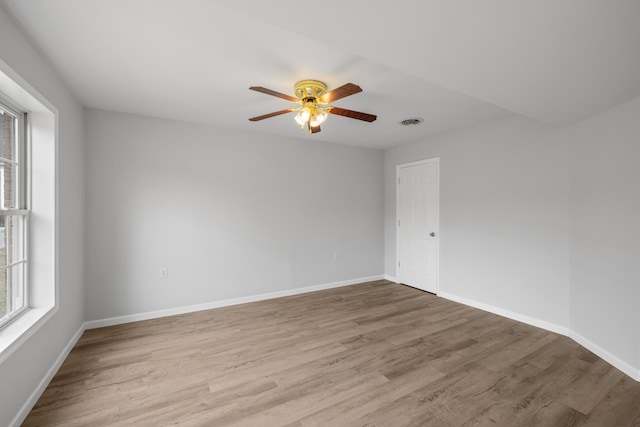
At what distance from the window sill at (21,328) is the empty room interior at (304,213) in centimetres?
2

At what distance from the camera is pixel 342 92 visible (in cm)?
216

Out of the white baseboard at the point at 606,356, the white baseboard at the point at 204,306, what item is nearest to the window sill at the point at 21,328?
the white baseboard at the point at 204,306

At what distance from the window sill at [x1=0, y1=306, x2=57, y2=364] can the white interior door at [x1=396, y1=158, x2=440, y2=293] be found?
443 cm

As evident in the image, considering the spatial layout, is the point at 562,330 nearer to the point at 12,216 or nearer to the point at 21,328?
the point at 21,328

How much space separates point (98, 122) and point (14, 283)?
6.42 feet

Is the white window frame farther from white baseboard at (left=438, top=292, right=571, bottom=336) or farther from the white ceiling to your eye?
white baseboard at (left=438, top=292, right=571, bottom=336)

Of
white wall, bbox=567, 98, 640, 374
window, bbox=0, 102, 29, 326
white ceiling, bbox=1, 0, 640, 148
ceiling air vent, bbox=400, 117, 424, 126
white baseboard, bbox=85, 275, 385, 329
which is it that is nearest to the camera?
white ceiling, bbox=1, 0, 640, 148

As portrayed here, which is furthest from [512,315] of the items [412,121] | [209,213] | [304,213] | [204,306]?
[209,213]

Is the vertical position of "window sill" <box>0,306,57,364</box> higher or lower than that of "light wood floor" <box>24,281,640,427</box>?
higher

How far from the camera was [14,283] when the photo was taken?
6.67 feet

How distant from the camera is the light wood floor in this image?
1815 mm

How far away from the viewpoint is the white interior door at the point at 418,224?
4402mm

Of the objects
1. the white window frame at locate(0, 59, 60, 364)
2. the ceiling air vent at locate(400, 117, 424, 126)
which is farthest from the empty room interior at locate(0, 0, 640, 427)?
the ceiling air vent at locate(400, 117, 424, 126)

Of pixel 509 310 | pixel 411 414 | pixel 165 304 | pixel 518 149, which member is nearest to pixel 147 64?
pixel 165 304
